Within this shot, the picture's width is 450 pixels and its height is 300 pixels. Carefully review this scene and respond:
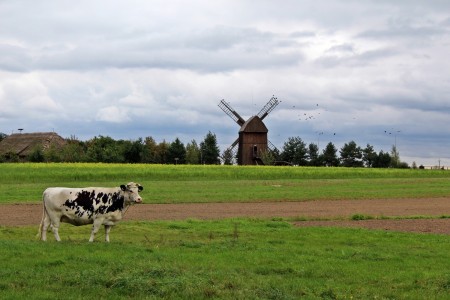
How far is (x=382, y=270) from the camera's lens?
1616 centimetres

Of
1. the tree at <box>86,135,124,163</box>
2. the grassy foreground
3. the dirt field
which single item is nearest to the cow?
the grassy foreground

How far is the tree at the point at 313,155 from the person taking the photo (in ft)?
454

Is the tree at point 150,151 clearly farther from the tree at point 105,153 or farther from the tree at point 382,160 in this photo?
the tree at point 382,160

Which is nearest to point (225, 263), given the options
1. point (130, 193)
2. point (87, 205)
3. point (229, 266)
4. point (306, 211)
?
point (229, 266)

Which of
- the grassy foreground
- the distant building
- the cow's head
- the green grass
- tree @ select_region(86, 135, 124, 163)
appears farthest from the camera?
the distant building

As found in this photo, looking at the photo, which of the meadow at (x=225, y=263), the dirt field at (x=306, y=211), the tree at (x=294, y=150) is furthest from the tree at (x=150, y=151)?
the meadow at (x=225, y=263)

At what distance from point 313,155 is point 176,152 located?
1116 inches

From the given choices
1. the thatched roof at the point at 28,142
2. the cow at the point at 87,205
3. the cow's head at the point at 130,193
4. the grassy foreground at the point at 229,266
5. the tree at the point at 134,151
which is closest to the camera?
the grassy foreground at the point at 229,266

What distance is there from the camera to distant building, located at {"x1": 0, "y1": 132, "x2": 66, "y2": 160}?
133m

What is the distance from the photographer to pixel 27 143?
457 ft

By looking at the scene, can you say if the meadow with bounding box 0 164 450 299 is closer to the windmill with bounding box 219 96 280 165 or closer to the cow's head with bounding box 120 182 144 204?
the cow's head with bounding box 120 182 144 204

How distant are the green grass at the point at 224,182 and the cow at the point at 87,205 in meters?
21.8

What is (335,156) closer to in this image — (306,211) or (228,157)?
(228,157)

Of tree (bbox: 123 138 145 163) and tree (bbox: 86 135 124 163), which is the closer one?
tree (bbox: 86 135 124 163)
